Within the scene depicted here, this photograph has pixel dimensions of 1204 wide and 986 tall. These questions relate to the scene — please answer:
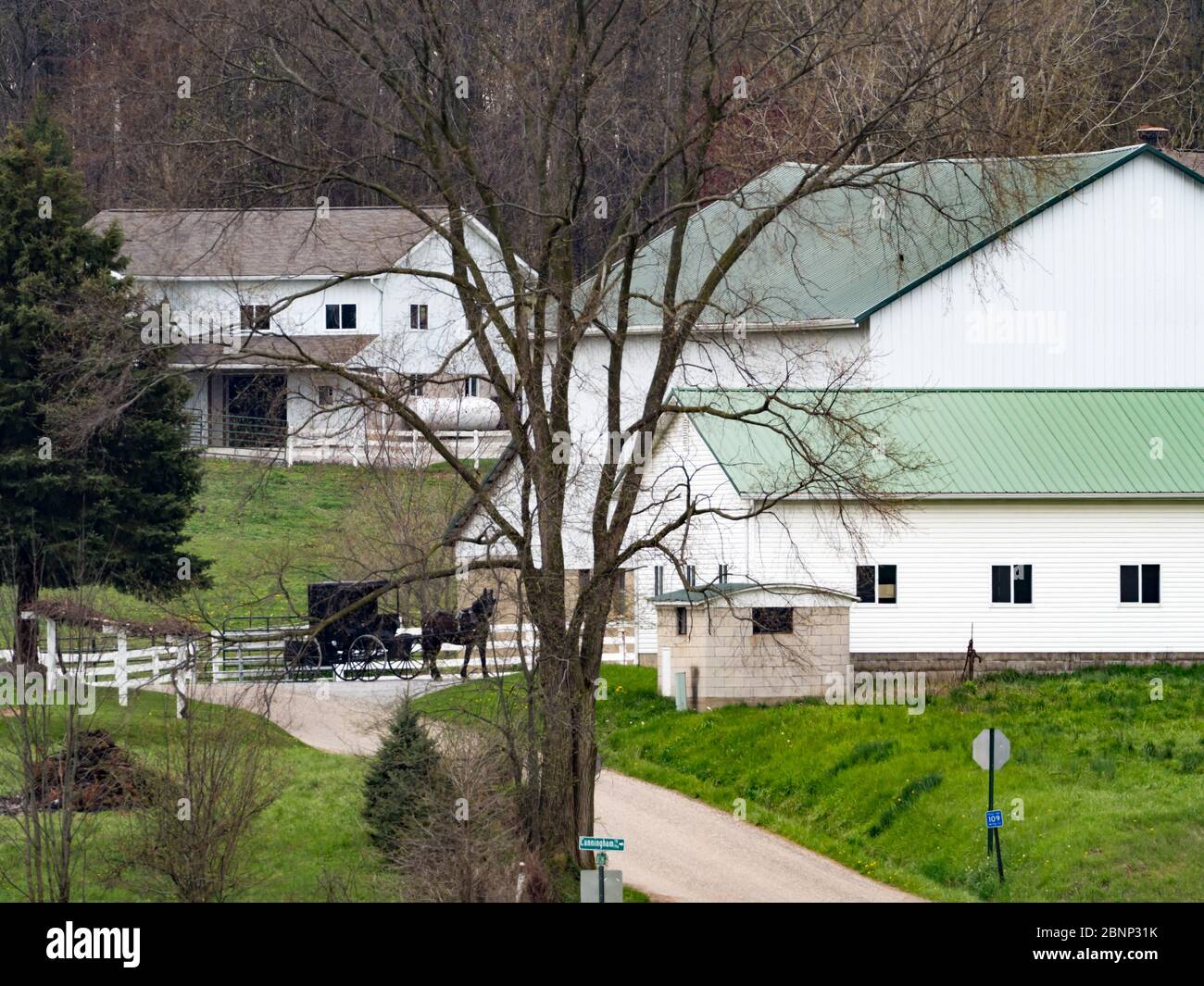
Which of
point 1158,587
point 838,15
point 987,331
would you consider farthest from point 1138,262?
point 838,15

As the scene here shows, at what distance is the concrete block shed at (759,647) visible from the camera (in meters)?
31.8

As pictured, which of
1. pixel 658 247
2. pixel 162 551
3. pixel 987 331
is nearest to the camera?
pixel 162 551

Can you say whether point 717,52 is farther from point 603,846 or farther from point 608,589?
point 603,846

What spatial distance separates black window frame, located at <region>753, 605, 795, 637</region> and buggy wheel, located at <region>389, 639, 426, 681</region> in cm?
605

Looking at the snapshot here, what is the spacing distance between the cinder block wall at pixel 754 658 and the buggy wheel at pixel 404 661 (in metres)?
4.95

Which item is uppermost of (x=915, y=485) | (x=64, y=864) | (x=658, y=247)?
(x=658, y=247)

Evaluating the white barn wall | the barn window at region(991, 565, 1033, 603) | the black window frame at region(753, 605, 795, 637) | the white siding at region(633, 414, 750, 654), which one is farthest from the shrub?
the barn window at region(991, 565, 1033, 603)

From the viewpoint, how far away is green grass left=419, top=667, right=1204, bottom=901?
22844mm

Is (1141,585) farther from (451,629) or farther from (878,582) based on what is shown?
(451,629)

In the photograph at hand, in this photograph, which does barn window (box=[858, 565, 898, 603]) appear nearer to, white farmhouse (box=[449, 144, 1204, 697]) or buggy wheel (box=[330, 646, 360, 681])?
white farmhouse (box=[449, 144, 1204, 697])

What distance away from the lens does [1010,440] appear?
35562 millimetres

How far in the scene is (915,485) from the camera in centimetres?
3381

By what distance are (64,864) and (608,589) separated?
23.5 ft

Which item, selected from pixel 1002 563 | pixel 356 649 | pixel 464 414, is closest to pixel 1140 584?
pixel 1002 563
